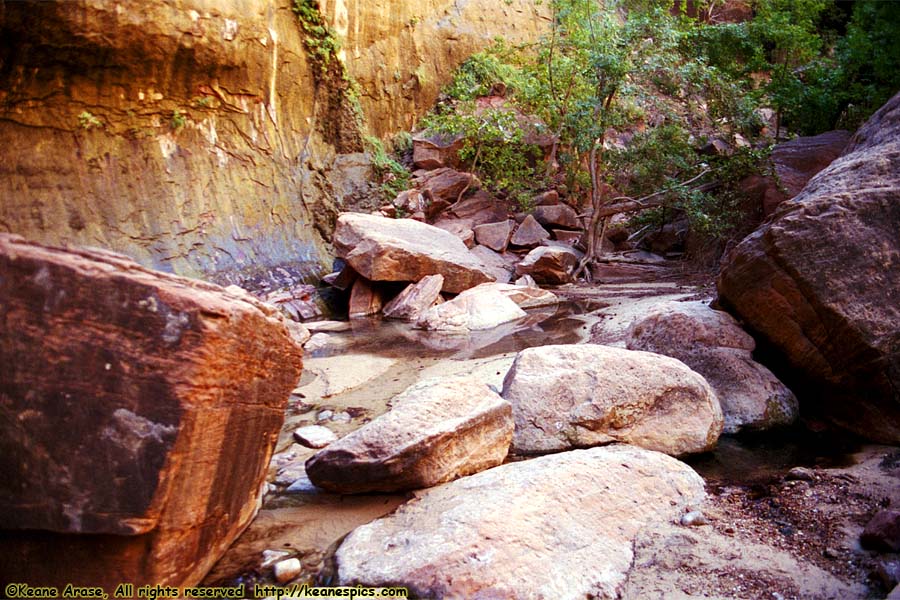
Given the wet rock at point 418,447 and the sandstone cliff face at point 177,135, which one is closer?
the wet rock at point 418,447

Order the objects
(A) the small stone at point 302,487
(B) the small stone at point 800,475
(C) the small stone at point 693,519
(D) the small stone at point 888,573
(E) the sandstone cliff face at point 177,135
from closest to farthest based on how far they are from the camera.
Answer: (D) the small stone at point 888,573
(C) the small stone at point 693,519
(A) the small stone at point 302,487
(B) the small stone at point 800,475
(E) the sandstone cliff face at point 177,135

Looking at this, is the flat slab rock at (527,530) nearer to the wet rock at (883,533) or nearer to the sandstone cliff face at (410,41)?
the wet rock at (883,533)

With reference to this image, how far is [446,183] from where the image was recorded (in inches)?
552

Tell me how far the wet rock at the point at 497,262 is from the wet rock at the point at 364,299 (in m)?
2.03

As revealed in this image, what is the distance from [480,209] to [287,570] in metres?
12.0

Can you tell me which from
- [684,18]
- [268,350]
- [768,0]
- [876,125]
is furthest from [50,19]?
[768,0]

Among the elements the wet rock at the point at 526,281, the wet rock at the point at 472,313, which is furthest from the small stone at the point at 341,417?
the wet rock at the point at 526,281

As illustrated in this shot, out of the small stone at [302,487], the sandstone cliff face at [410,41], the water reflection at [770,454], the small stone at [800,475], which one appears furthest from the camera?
the sandstone cliff face at [410,41]

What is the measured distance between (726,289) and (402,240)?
5652mm

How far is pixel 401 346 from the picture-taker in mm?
7359

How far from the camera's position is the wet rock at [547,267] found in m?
11.2

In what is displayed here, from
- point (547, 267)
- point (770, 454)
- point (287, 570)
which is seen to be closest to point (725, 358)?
point (770, 454)

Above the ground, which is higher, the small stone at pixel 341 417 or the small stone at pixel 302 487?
the small stone at pixel 302 487

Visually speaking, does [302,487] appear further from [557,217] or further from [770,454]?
[557,217]
